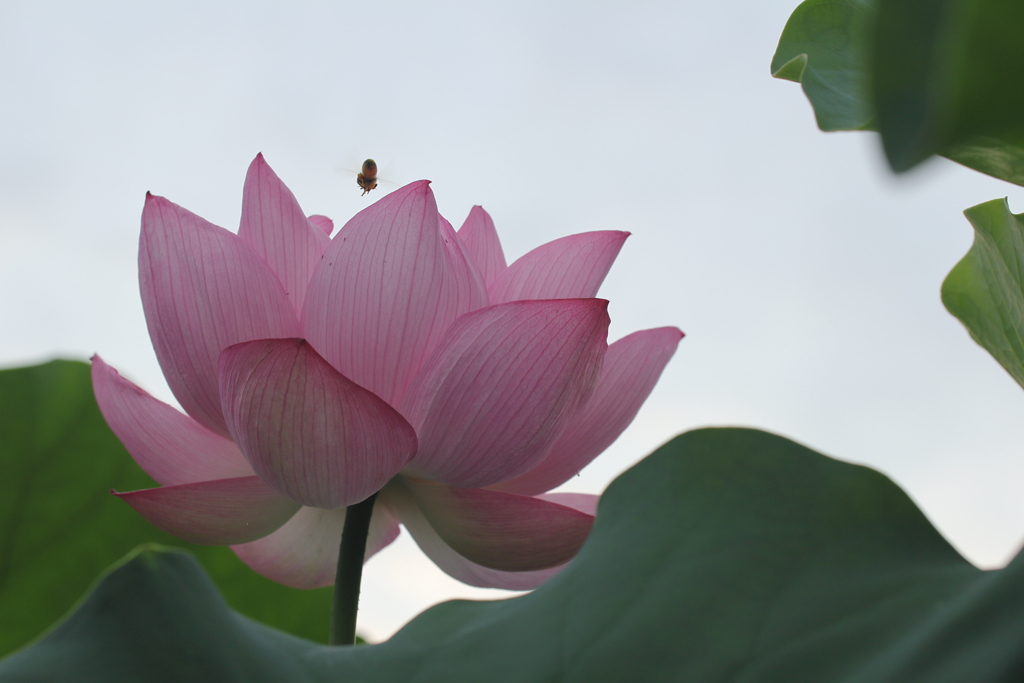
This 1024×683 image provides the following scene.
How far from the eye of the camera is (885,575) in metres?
0.21

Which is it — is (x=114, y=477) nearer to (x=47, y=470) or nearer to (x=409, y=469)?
(x=47, y=470)

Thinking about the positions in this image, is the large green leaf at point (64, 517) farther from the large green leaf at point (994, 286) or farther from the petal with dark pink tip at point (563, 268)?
the large green leaf at point (994, 286)

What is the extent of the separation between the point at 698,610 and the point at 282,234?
0.26 meters

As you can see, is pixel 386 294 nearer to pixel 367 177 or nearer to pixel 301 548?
pixel 301 548

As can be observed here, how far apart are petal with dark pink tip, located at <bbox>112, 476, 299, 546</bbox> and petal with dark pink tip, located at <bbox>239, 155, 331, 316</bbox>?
88 mm

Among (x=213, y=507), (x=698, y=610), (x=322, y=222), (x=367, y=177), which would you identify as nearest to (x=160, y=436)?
(x=213, y=507)

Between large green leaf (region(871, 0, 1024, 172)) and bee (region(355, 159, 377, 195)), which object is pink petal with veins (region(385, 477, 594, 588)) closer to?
large green leaf (region(871, 0, 1024, 172))

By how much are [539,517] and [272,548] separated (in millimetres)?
170

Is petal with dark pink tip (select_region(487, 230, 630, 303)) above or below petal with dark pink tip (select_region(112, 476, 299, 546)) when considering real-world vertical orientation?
above

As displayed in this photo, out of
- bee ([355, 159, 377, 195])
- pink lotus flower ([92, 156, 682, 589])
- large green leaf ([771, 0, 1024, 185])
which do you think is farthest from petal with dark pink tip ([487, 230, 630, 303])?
bee ([355, 159, 377, 195])

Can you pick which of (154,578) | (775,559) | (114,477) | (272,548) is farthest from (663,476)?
(114,477)

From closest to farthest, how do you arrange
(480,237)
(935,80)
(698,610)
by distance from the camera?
1. (935,80)
2. (698,610)
3. (480,237)

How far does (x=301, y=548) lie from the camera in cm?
44

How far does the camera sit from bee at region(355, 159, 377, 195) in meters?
1.20
